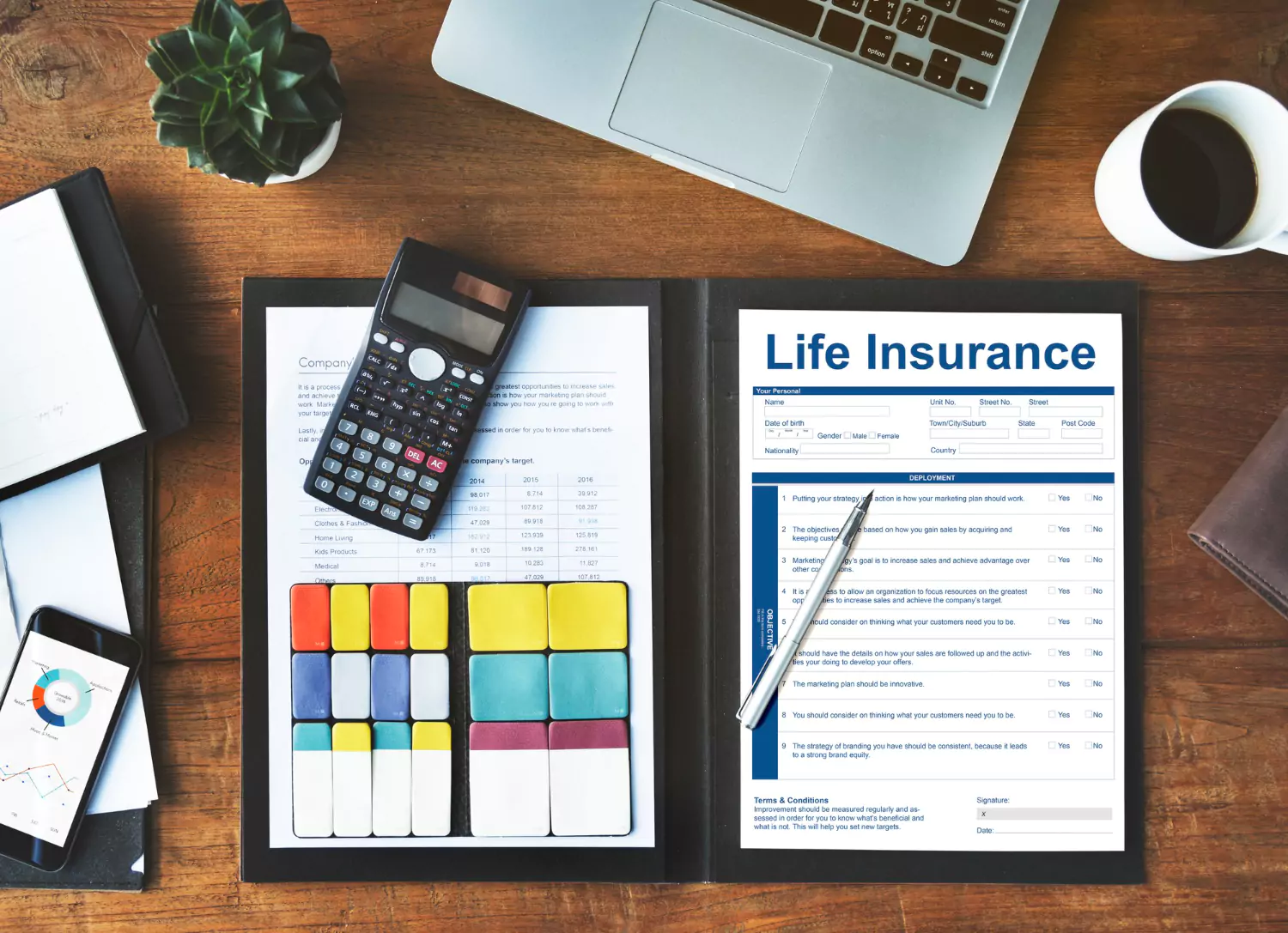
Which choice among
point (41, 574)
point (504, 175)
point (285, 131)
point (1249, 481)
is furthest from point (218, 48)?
point (1249, 481)

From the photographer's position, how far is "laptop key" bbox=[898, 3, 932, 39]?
18.6 inches

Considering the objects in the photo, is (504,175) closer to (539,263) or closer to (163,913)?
(539,263)

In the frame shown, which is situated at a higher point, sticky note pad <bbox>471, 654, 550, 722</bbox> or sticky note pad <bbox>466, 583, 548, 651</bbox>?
sticky note pad <bbox>466, 583, 548, 651</bbox>

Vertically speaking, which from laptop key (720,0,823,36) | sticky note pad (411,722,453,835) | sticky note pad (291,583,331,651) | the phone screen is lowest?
the phone screen

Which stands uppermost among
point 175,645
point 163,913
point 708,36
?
point 708,36

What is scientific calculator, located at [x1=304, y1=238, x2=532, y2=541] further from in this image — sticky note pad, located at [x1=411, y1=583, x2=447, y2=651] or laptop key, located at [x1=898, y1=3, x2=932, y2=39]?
laptop key, located at [x1=898, y1=3, x2=932, y2=39]

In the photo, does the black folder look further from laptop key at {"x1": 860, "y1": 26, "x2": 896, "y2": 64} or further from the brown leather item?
the brown leather item

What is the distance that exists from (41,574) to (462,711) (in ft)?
0.86

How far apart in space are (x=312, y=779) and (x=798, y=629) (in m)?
0.30

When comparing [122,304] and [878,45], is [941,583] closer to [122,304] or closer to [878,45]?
[878,45]

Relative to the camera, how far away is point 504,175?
0.51 m

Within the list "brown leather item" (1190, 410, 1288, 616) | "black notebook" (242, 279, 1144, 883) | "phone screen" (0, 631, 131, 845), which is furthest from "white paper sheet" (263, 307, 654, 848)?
"brown leather item" (1190, 410, 1288, 616)

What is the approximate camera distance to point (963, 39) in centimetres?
48

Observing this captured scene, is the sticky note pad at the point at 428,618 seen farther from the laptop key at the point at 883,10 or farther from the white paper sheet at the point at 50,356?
the laptop key at the point at 883,10
